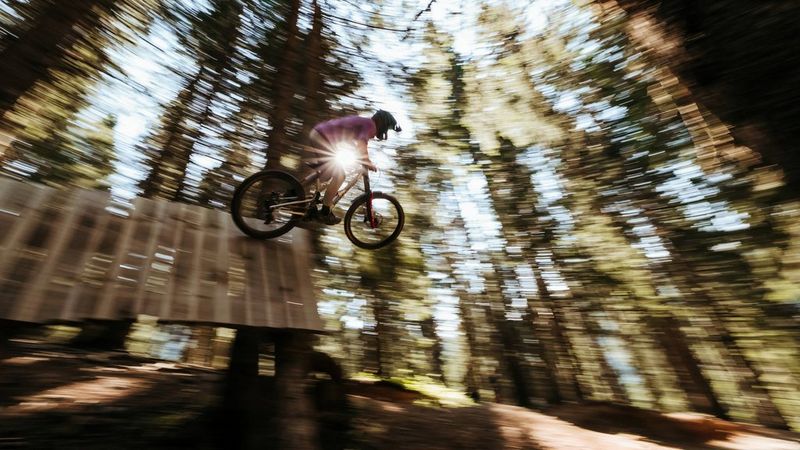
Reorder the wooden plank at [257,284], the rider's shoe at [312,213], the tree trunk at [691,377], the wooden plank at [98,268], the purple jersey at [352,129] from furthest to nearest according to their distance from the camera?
the tree trunk at [691,377] → the rider's shoe at [312,213] → the purple jersey at [352,129] → the wooden plank at [257,284] → the wooden plank at [98,268]

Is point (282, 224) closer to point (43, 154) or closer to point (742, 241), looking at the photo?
point (43, 154)

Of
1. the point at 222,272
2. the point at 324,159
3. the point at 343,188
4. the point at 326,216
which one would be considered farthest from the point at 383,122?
the point at 222,272

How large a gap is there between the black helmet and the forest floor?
15.4 feet

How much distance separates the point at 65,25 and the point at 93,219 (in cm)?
315

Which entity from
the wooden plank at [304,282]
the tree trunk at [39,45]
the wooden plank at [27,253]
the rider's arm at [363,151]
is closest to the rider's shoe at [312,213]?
the wooden plank at [304,282]

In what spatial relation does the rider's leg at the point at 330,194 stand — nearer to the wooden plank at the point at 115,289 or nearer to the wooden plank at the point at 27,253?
the wooden plank at the point at 115,289

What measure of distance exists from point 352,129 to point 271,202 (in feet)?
5.29

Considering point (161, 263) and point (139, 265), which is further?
point (161, 263)

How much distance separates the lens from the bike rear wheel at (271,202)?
570 cm

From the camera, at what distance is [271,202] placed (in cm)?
586

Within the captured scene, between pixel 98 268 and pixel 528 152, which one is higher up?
pixel 528 152

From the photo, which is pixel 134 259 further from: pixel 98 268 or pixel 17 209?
pixel 17 209

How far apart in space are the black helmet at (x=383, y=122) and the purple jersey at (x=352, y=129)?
0.06m

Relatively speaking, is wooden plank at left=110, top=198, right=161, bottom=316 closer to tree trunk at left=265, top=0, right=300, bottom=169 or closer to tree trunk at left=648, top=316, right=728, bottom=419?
tree trunk at left=265, top=0, right=300, bottom=169
